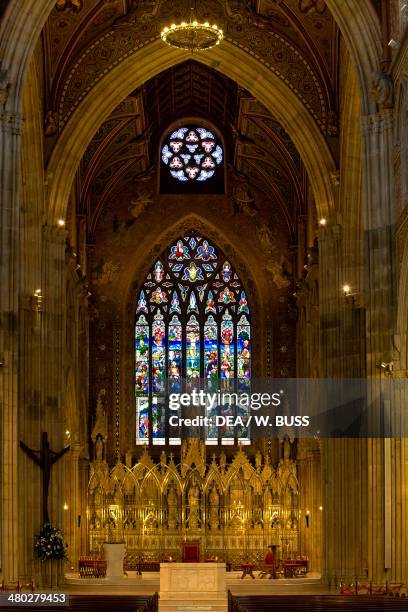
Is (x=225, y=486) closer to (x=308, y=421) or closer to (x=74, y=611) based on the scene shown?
(x=308, y=421)

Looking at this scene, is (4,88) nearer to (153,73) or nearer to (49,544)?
(153,73)

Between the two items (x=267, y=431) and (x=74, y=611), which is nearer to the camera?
(x=74, y=611)

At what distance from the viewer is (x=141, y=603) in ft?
76.8

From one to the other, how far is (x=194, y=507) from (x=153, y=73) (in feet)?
51.9

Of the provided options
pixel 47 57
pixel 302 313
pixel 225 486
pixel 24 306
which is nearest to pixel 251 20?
pixel 47 57

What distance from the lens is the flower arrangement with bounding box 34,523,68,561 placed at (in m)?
34.4

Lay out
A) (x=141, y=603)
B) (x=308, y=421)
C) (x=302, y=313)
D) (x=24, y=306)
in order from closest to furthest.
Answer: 1. (x=141, y=603)
2. (x=24, y=306)
3. (x=308, y=421)
4. (x=302, y=313)

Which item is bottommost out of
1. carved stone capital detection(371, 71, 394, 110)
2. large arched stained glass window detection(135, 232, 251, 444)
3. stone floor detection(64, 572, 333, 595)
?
stone floor detection(64, 572, 333, 595)

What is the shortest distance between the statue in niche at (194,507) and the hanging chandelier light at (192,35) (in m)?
18.0

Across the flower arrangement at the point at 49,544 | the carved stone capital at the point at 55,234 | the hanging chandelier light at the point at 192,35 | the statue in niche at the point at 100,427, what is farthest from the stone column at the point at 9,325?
the statue in niche at the point at 100,427

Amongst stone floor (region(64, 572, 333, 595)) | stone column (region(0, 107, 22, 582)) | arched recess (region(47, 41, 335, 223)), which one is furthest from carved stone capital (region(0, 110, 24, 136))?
stone floor (region(64, 572, 333, 595))

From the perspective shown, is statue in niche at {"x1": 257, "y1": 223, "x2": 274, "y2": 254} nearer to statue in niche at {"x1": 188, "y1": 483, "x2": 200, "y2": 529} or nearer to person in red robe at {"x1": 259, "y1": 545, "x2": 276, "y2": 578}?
statue in niche at {"x1": 188, "y1": 483, "x2": 200, "y2": 529}

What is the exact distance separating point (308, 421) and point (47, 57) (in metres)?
16.1

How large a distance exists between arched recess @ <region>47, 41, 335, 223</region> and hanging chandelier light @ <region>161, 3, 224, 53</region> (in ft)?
14.6
